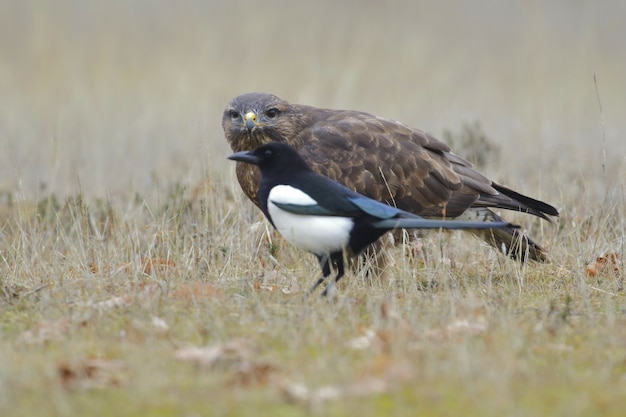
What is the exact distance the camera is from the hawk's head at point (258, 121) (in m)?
7.62

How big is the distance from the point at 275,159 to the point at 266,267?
125 centimetres

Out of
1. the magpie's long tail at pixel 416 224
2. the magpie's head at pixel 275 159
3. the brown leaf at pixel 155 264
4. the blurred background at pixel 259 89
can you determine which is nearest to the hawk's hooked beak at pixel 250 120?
the blurred background at pixel 259 89

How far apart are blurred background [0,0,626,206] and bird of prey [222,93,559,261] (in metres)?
1.08

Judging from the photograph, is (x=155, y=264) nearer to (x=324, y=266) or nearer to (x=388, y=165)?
(x=324, y=266)

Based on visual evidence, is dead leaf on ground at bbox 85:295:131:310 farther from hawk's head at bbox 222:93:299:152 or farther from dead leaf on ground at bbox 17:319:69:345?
hawk's head at bbox 222:93:299:152

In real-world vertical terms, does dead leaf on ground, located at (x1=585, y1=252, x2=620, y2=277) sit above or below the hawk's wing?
below

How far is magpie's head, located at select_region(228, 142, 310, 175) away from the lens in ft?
19.8

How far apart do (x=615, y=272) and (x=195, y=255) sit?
2926mm

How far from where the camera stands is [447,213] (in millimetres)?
7629

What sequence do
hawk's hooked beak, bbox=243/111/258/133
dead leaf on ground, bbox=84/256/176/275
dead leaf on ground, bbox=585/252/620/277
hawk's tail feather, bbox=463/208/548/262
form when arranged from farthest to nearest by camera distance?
1. hawk's hooked beak, bbox=243/111/258/133
2. hawk's tail feather, bbox=463/208/548/262
3. dead leaf on ground, bbox=585/252/620/277
4. dead leaf on ground, bbox=84/256/176/275

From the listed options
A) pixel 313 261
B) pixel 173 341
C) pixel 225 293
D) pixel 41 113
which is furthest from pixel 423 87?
pixel 173 341

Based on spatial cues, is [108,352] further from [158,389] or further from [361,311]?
[361,311]

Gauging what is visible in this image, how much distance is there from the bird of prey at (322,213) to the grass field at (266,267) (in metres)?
0.35

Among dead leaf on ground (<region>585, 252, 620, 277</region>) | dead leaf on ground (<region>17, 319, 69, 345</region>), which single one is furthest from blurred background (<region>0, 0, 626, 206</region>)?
dead leaf on ground (<region>17, 319, 69, 345</region>)
